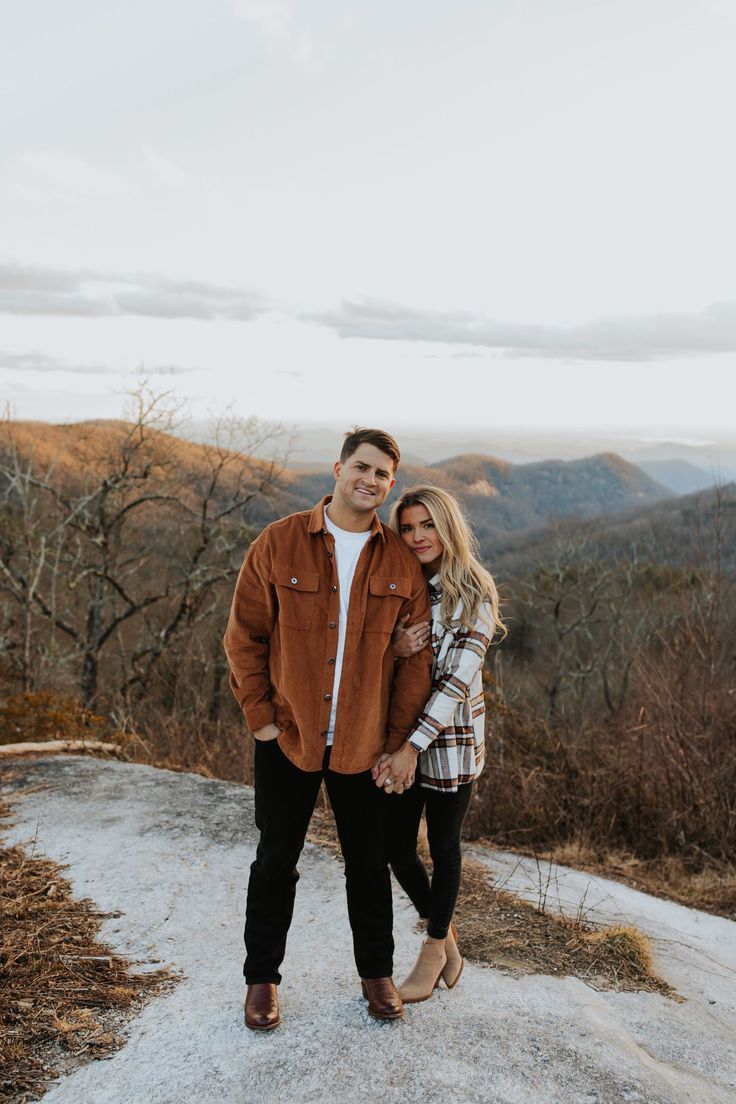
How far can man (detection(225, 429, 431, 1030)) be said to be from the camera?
2816mm

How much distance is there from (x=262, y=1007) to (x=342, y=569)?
1.66 metres

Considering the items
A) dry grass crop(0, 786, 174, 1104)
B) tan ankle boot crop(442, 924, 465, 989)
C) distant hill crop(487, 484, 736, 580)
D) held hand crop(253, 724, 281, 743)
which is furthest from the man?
distant hill crop(487, 484, 736, 580)

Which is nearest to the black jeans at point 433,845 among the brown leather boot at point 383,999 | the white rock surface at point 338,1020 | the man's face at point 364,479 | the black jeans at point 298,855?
the black jeans at point 298,855

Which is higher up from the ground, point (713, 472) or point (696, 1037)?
point (713, 472)

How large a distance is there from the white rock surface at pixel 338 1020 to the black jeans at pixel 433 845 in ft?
1.38

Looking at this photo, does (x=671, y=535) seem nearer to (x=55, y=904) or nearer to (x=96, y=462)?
(x=96, y=462)

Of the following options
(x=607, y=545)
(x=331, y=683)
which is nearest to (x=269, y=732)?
(x=331, y=683)

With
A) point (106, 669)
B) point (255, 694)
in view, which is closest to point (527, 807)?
point (255, 694)

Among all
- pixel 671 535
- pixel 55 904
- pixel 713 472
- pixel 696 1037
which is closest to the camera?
pixel 696 1037

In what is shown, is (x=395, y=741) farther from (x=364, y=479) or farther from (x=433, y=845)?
(x=364, y=479)

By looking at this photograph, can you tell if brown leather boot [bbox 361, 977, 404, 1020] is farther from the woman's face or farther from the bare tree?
the bare tree

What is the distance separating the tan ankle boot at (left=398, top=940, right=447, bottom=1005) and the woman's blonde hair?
4.40 feet

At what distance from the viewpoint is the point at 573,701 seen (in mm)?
31391

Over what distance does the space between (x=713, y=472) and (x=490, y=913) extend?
204 inches
